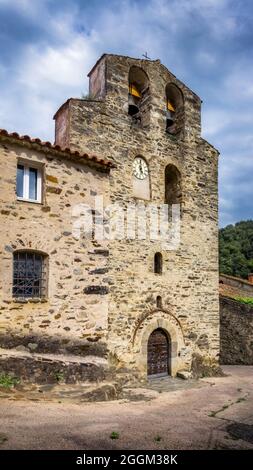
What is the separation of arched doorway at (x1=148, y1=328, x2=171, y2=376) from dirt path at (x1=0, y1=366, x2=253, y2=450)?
5.37 feet

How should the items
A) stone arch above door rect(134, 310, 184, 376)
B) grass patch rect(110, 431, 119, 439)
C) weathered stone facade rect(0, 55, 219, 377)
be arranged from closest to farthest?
grass patch rect(110, 431, 119, 439) → weathered stone facade rect(0, 55, 219, 377) → stone arch above door rect(134, 310, 184, 376)

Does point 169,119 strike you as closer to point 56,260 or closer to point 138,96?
point 138,96

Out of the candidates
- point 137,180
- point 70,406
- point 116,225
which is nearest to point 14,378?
point 70,406

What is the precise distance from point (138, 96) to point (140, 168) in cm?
262

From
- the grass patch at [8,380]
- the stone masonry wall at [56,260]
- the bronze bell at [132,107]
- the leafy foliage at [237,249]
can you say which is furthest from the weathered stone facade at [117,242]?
the leafy foliage at [237,249]

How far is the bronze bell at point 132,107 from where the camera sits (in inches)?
448

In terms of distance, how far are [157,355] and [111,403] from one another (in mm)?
3089

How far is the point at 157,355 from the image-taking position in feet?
34.6

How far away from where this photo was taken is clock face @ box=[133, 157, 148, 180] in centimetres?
1075

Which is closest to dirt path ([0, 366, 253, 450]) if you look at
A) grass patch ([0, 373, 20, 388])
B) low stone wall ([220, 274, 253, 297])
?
grass patch ([0, 373, 20, 388])

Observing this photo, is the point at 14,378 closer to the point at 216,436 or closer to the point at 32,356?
the point at 32,356

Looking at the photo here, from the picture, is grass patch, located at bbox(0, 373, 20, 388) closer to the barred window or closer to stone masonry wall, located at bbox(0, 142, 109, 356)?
stone masonry wall, located at bbox(0, 142, 109, 356)

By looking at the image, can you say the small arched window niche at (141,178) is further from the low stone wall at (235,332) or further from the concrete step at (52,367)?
the low stone wall at (235,332)

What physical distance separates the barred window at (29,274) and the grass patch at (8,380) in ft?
5.15
